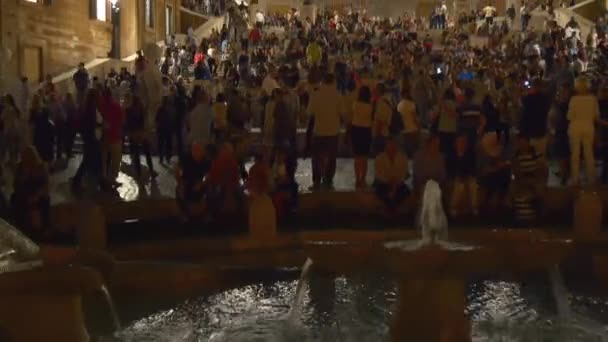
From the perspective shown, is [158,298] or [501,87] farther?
[501,87]

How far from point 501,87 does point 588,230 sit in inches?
406

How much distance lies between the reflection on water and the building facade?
48.9ft

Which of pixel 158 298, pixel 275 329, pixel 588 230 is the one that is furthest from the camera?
pixel 588 230

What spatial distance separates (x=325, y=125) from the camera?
13797 millimetres

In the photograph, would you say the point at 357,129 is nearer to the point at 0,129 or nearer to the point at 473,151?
the point at 473,151

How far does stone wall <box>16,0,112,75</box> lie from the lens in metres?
29.5

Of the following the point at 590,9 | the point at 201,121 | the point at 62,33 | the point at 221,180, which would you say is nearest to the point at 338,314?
the point at 221,180

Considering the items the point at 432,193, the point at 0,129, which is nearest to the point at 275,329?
the point at 432,193

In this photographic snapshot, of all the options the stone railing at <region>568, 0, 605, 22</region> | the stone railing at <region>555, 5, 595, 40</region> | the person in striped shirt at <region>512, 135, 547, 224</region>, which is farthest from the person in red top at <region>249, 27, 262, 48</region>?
the person in striped shirt at <region>512, 135, 547, 224</region>

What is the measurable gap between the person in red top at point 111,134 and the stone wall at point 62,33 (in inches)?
609

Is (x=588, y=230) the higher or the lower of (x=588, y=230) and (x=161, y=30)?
the lower

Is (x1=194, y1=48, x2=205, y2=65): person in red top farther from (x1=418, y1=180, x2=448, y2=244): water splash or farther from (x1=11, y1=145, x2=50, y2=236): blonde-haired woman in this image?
(x1=418, y1=180, x2=448, y2=244): water splash

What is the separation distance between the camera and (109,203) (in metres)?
12.1

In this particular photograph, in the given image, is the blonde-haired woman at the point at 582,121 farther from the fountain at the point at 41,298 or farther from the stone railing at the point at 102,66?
the stone railing at the point at 102,66
